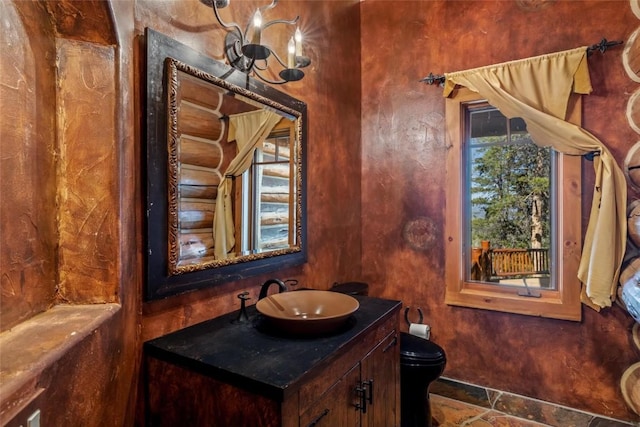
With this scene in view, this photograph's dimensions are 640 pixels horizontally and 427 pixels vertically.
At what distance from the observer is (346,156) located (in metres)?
2.56

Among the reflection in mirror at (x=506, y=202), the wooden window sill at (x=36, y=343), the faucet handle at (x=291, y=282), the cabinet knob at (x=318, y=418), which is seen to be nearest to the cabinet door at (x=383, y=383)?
the cabinet knob at (x=318, y=418)

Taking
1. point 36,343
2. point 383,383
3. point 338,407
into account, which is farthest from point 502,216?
point 36,343

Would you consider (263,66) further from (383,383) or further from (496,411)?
(496,411)

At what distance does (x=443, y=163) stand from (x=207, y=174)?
175 centimetres

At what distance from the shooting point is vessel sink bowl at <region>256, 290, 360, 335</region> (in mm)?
1218

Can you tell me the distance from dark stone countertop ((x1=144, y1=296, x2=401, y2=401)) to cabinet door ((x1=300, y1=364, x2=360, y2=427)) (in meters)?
0.14

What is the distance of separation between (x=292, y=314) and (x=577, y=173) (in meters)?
1.96

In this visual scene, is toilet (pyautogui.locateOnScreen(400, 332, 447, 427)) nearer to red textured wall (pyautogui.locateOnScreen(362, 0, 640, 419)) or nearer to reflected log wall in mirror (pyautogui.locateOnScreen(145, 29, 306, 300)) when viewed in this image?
red textured wall (pyautogui.locateOnScreen(362, 0, 640, 419))

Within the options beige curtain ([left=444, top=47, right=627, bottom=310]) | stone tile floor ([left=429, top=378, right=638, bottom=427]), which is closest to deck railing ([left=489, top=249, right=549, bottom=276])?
beige curtain ([left=444, top=47, right=627, bottom=310])

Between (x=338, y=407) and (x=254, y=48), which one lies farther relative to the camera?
(x=254, y=48)

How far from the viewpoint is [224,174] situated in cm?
152

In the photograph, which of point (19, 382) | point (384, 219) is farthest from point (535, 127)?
point (19, 382)

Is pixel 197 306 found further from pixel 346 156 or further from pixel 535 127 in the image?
pixel 535 127

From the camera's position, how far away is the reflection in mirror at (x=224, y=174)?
132 cm
